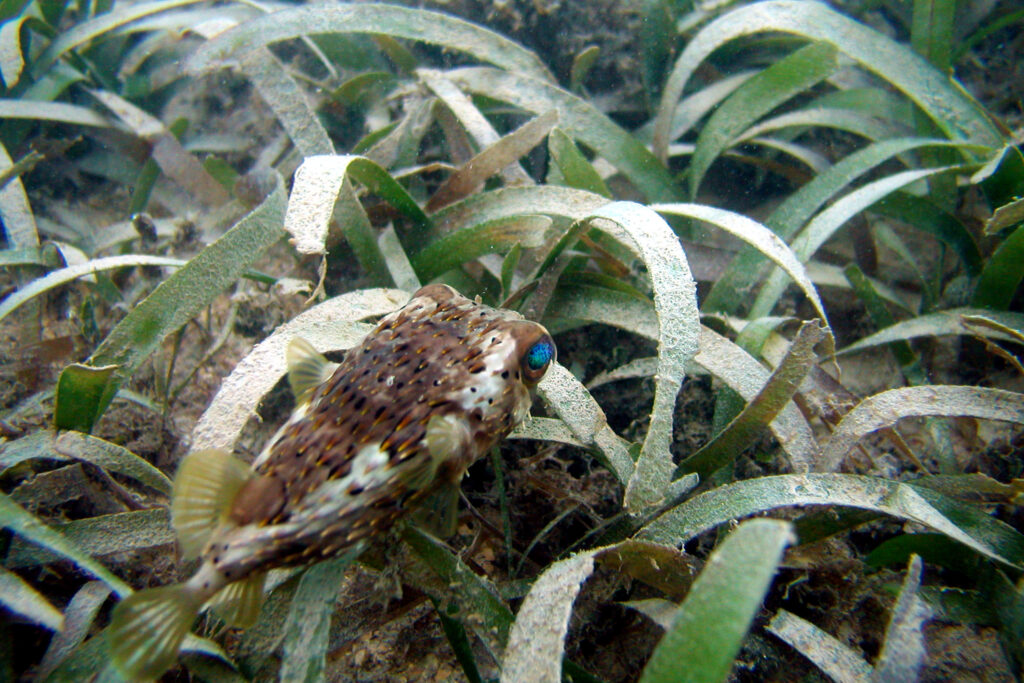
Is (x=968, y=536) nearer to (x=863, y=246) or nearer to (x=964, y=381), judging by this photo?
(x=964, y=381)

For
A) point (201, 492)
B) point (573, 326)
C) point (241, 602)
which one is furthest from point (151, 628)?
point (573, 326)

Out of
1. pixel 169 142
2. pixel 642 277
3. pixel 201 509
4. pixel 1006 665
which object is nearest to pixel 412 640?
pixel 201 509

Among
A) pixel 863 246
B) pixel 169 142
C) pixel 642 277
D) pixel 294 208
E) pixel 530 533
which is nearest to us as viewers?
pixel 294 208

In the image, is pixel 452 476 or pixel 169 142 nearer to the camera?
pixel 452 476

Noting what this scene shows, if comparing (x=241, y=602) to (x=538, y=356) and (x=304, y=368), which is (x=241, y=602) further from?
(x=538, y=356)

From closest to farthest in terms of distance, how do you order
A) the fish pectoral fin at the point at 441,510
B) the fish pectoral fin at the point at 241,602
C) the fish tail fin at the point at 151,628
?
the fish tail fin at the point at 151,628 → the fish pectoral fin at the point at 241,602 → the fish pectoral fin at the point at 441,510

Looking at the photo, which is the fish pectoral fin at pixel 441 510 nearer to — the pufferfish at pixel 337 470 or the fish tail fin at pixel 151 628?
the pufferfish at pixel 337 470

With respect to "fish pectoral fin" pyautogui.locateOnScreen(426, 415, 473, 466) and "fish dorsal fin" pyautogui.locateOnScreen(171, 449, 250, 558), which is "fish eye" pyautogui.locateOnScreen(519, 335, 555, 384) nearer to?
"fish pectoral fin" pyautogui.locateOnScreen(426, 415, 473, 466)

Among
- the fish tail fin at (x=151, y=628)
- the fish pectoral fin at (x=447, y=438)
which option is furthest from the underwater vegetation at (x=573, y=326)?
the fish pectoral fin at (x=447, y=438)
